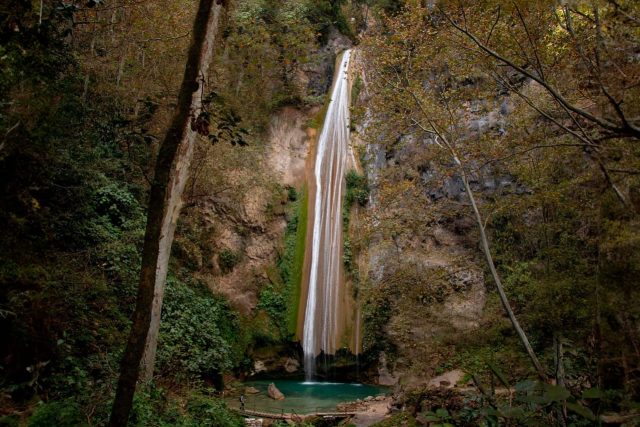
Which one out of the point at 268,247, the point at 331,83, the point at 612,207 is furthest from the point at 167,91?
the point at 331,83

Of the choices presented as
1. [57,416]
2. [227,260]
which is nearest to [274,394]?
[227,260]

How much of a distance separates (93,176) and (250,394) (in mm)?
7422

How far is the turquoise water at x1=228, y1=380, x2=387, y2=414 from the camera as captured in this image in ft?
37.8

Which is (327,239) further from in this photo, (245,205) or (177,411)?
(177,411)

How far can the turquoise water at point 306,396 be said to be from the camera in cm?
1151

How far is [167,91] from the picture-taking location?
12.9 metres

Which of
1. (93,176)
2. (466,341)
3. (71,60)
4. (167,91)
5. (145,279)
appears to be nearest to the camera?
(145,279)

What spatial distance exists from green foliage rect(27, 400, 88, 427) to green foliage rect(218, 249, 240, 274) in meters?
11.3

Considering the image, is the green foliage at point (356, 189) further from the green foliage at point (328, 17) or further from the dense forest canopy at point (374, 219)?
the green foliage at point (328, 17)

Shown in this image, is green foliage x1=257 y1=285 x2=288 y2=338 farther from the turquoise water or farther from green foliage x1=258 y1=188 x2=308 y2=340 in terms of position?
the turquoise water

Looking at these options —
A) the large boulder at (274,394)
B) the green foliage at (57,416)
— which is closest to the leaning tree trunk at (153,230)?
the green foliage at (57,416)

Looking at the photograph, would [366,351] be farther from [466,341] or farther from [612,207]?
[612,207]

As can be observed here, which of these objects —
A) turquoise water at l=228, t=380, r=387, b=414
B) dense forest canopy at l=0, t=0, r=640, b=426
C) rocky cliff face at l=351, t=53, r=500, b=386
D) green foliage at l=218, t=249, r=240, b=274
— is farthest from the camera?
green foliage at l=218, t=249, r=240, b=274

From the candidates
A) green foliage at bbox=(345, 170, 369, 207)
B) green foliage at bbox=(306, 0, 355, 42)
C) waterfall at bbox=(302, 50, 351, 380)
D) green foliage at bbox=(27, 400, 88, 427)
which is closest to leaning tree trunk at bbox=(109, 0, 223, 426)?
green foliage at bbox=(27, 400, 88, 427)
